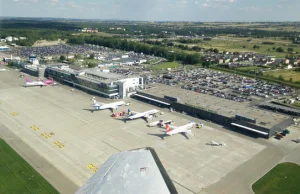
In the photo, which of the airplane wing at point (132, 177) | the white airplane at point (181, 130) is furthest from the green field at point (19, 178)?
the white airplane at point (181, 130)

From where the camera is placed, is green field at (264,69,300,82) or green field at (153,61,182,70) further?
green field at (153,61,182,70)

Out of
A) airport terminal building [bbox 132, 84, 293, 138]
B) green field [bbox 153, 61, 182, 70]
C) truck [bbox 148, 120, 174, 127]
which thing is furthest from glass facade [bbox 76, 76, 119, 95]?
green field [bbox 153, 61, 182, 70]

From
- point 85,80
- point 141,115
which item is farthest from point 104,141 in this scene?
point 85,80

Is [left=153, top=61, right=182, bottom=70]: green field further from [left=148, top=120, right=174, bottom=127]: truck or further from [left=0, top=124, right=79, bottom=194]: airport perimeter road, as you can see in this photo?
[left=0, top=124, right=79, bottom=194]: airport perimeter road

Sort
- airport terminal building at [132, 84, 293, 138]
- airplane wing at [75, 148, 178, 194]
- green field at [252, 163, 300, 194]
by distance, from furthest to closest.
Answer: airport terminal building at [132, 84, 293, 138], green field at [252, 163, 300, 194], airplane wing at [75, 148, 178, 194]

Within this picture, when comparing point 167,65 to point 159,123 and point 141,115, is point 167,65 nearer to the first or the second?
point 141,115

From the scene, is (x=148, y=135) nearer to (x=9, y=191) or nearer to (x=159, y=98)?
(x=159, y=98)
